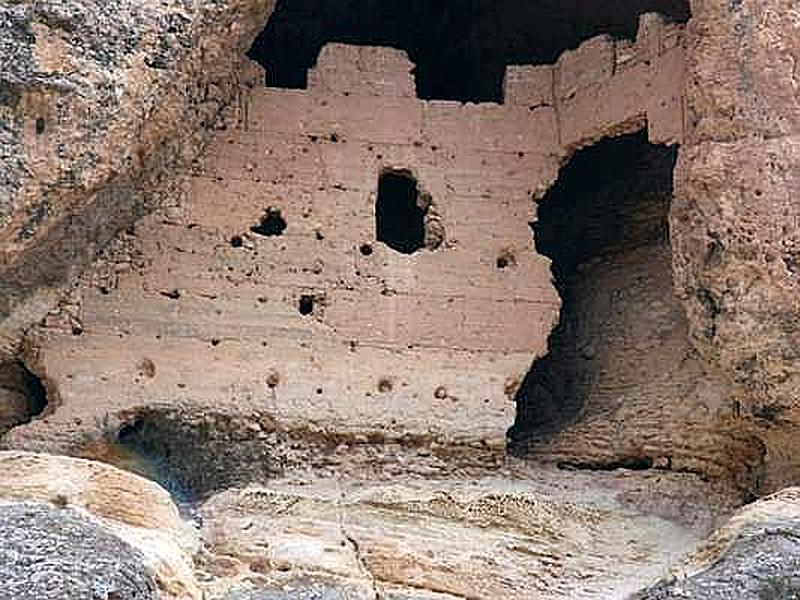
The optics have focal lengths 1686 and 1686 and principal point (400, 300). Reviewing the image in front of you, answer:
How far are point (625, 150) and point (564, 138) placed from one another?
1107mm

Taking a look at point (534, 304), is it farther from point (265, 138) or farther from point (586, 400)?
point (265, 138)

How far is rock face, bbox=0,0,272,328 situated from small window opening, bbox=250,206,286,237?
1.11m

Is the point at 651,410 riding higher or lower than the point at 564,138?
lower

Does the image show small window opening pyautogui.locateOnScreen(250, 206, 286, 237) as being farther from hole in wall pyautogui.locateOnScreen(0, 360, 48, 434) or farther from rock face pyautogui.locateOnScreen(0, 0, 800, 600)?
hole in wall pyautogui.locateOnScreen(0, 360, 48, 434)

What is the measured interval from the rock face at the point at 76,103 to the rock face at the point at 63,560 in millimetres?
2076

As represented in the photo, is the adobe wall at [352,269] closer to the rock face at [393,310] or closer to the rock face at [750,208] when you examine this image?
Answer: the rock face at [393,310]

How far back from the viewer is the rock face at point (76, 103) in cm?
831

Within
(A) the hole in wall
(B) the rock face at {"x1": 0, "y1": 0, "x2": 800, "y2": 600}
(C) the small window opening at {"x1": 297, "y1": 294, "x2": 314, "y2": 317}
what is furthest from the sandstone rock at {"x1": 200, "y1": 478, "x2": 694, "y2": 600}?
(A) the hole in wall

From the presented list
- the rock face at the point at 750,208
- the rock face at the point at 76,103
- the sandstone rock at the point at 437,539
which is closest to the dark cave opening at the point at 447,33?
the rock face at the point at 750,208

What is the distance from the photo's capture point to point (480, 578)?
26.6 ft

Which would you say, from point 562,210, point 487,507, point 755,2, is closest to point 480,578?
point 487,507

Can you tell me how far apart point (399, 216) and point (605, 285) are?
4.90 feet

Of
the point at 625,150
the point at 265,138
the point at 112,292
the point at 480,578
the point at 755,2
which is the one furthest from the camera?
the point at 625,150

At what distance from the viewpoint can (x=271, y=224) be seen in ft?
34.3
